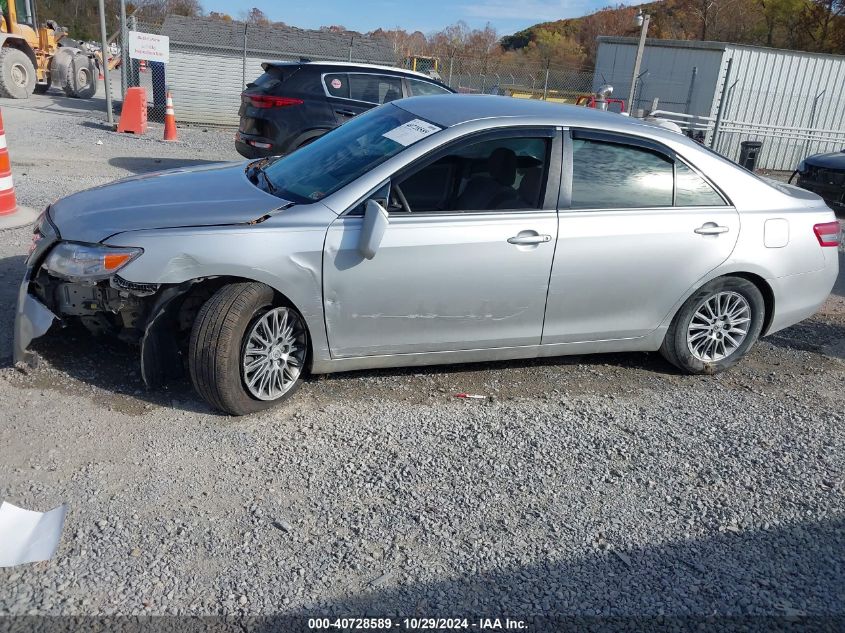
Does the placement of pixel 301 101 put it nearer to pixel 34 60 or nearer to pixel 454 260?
pixel 454 260

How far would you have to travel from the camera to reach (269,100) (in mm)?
9633

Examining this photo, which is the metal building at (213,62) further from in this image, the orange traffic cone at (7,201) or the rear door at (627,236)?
the rear door at (627,236)

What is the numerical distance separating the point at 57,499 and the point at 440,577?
1.65 meters

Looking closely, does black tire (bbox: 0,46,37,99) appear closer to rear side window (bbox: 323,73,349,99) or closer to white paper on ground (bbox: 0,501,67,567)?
rear side window (bbox: 323,73,349,99)

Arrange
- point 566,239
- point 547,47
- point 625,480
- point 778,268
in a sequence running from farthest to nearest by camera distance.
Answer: point 547,47 → point 778,268 → point 566,239 → point 625,480

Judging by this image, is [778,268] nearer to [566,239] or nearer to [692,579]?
[566,239]

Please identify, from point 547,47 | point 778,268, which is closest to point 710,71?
point 778,268

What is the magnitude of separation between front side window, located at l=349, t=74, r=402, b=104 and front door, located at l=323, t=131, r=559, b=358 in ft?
21.2

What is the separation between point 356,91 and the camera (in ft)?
33.9

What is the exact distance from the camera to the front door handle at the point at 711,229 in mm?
4555

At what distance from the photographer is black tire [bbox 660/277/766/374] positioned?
15.5 feet

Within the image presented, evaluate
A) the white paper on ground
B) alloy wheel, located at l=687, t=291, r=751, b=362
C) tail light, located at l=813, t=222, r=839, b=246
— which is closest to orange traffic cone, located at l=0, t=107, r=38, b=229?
the white paper on ground

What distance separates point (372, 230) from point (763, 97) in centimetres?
1885

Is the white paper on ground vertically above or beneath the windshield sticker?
beneath
